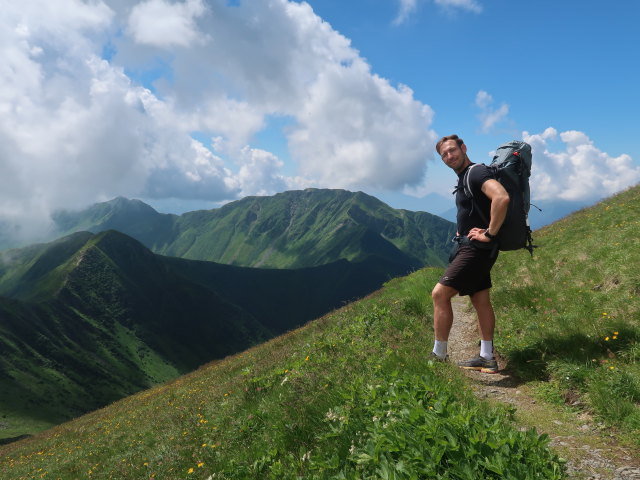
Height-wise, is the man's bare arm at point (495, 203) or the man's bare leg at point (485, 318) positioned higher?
the man's bare arm at point (495, 203)

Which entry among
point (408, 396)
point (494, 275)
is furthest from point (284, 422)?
point (494, 275)

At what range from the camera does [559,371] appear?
532 centimetres

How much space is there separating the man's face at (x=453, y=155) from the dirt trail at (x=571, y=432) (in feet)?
10.9

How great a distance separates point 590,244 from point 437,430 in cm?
1063

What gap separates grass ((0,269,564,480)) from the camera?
3.20 meters

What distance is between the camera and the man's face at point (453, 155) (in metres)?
6.17

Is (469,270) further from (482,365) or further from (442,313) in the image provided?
(482,365)

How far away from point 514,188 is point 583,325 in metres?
2.66

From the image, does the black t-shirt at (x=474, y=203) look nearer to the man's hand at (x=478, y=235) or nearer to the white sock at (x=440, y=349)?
the man's hand at (x=478, y=235)

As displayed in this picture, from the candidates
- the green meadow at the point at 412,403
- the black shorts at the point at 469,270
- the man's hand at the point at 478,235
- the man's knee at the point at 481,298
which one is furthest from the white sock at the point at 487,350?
the man's hand at the point at 478,235

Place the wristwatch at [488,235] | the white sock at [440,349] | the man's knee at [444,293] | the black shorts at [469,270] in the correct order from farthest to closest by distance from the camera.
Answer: the white sock at [440,349] < the man's knee at [444,293] < the black shorts at [469,270] < the wristwatch at [488,235]

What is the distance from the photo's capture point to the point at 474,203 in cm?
591

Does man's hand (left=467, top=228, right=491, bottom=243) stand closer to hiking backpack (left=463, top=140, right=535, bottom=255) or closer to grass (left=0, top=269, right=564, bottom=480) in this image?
hiking backpack (left=463, top=140, right=535, bottom=255)

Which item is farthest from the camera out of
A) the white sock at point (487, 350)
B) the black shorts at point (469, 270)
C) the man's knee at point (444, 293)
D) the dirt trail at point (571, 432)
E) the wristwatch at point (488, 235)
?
the white sock at point (487, 350)
